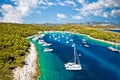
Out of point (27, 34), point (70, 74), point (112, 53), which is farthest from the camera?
point (27, 34)

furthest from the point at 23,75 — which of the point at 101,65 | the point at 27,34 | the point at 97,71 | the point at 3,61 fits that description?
the point at 27,34

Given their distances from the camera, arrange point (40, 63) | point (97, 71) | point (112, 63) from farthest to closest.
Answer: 1. point (112, 63)
2. point (40, 63)
3. point (97, 71)

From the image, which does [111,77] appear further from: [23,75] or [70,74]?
[23,75]

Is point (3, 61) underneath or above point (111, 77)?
above

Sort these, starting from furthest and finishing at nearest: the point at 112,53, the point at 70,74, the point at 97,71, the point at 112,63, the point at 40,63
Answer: the point at 112,53 → the point at 112,63 → the point at 40,63 → the point at 97,71 → the point at 70,74

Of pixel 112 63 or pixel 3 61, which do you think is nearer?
pixel 3 61

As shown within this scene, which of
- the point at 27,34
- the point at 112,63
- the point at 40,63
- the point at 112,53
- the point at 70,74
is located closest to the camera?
the point at 70,74

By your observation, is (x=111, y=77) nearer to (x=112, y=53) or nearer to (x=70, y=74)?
(x=70, y=74)

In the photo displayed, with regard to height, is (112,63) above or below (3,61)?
below

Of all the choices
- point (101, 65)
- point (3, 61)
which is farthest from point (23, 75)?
point (101, 65)
